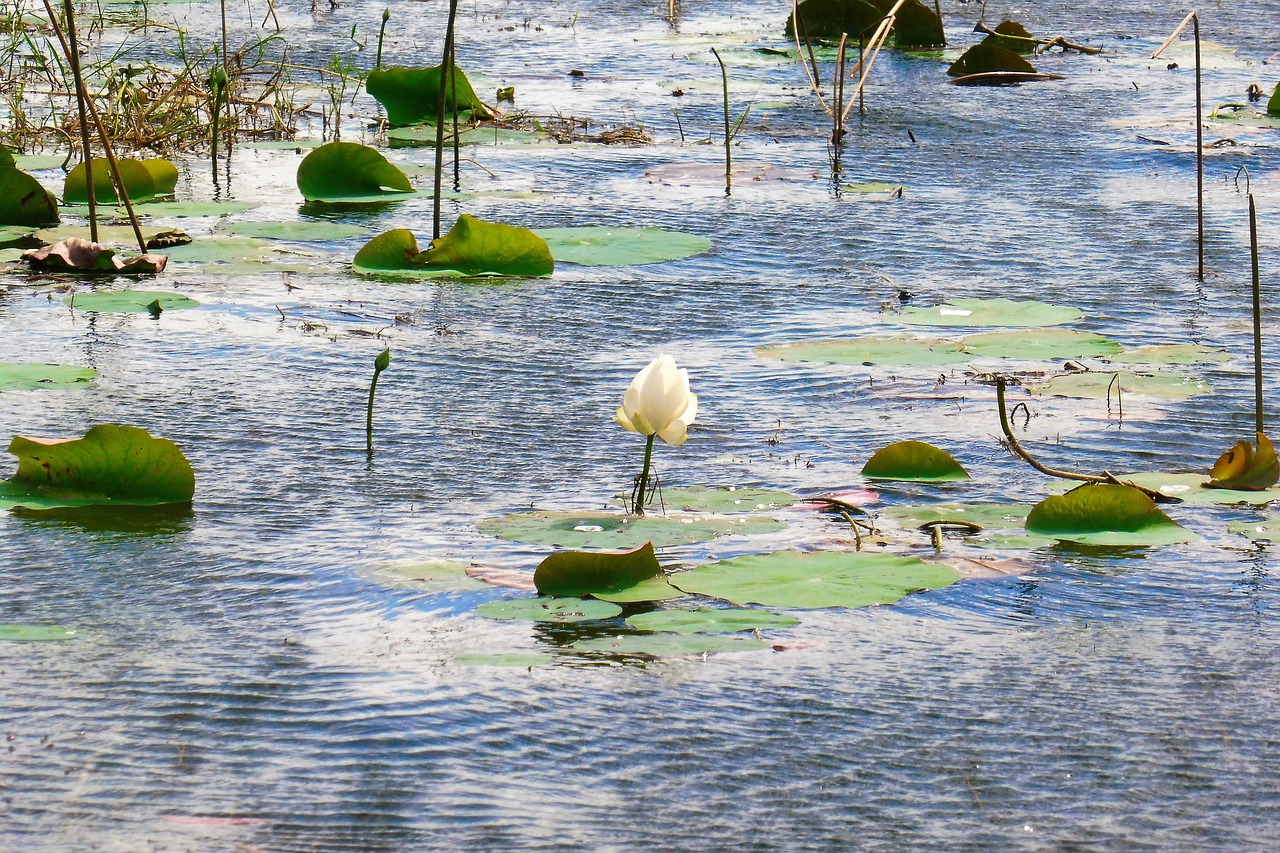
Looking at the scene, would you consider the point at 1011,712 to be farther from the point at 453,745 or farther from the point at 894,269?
the point at 894,269

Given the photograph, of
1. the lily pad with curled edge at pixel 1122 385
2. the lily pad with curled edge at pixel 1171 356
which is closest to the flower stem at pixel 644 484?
the lily pad with curled edge at pixel 1122 385

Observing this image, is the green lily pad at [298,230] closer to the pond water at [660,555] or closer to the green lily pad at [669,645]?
the pond water at [660,555]

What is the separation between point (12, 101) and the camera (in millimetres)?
5191

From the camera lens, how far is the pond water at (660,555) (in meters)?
1.38

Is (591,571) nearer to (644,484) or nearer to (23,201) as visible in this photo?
(644,484)

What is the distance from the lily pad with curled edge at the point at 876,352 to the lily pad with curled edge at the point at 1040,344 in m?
0.04

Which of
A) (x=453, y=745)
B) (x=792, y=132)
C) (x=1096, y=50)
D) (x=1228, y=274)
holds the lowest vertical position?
(x=453, y=745)

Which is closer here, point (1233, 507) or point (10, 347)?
point (1233, 507)

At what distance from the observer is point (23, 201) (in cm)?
374

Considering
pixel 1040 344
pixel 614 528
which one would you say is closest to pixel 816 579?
pixel 614 528

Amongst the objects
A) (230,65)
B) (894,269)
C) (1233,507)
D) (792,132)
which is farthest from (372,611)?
(230,65)

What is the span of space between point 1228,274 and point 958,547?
5.65 feet

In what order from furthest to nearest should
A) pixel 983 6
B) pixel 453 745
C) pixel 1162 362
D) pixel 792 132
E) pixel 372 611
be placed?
pixel 983 6 → pixel 792 132 → pixel 1162 362 → pixel 372 611 → pixel 453 745

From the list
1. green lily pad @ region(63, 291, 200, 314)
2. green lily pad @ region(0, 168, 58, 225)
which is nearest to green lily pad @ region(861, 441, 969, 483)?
green lily pad @ region(63, 291, 200, 314)
